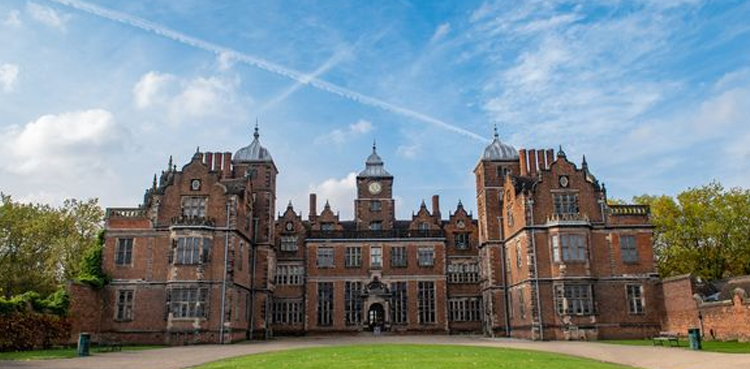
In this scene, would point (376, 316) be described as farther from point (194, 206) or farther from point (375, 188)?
point (194, 206)

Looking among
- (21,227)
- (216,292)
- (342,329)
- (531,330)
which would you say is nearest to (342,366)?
(216,292)

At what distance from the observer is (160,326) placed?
118ft

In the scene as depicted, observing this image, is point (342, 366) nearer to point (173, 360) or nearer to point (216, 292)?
point (173, 360)

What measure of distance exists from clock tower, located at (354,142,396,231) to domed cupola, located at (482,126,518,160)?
11.9m

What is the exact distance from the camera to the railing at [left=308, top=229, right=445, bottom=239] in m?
50.7

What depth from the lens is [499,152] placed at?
48.0 m

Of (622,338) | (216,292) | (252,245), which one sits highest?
(252,245)

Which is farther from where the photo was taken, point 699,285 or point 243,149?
point 243,149

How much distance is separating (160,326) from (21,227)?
17106mm

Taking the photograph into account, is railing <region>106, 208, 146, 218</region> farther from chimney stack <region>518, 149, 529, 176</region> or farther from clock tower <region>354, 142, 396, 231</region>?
chimney stack <region>518, 149, 529, 176</region>

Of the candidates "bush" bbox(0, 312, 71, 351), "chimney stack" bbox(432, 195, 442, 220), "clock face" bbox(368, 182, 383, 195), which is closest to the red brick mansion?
"bush" bbox(0, 312, 71, 351)

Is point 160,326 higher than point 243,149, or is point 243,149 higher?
point 243,149

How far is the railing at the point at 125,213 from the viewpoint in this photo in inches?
1492

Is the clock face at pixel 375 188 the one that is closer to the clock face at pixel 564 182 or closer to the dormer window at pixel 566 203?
the dormer window at pixel 566 203
